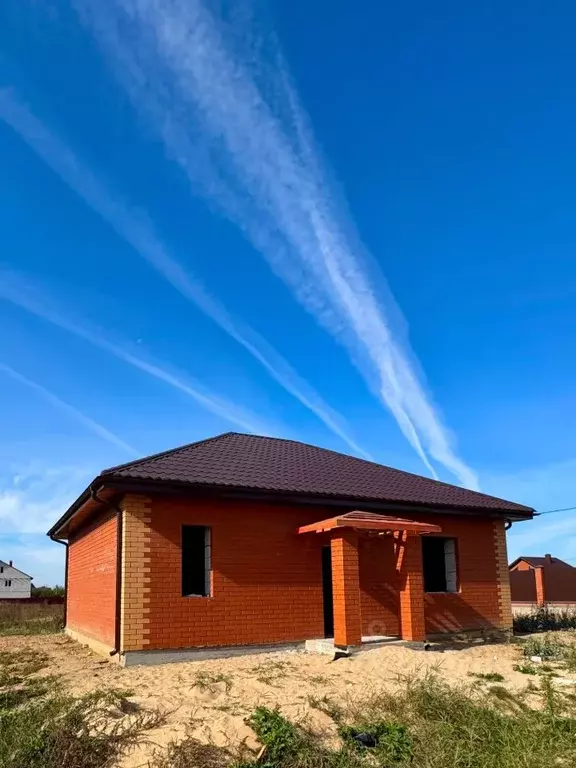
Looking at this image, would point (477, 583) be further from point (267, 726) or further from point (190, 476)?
point (267, 726)

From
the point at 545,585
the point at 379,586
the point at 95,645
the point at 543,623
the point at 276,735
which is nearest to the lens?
the point at 276,735

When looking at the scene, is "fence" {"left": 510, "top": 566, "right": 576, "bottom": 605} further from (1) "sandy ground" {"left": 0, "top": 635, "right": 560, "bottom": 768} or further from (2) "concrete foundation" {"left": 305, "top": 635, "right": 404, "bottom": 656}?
(2) "concrete foundation" {"left": 305, "top": 635, "right": 404, "bottom": 656}

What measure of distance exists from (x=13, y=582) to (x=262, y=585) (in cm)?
5768

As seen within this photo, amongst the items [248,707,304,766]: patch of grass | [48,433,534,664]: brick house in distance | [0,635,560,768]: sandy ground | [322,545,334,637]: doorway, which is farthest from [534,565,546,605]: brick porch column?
[248,707,304,766]: patch of grass

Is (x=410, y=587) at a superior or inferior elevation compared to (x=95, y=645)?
superior

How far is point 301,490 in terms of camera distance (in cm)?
1243

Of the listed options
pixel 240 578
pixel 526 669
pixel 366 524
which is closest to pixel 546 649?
pixel 526 669

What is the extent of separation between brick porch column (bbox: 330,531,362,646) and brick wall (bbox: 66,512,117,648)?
366 cm

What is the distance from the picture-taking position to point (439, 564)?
48.6 ft

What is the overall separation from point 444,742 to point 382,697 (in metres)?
1.42

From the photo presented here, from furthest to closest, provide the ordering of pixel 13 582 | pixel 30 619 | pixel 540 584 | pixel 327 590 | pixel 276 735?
pixel 13 582 < pixel 540 584 < pixel 30 619 < pixel 327 590 < pixel 276 735

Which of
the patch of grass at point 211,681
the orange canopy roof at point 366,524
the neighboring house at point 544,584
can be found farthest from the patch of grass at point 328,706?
the neighboring house at point 544,584

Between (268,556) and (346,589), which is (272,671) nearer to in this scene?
(346,589)

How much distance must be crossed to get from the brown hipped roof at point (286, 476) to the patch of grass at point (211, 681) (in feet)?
9.92
